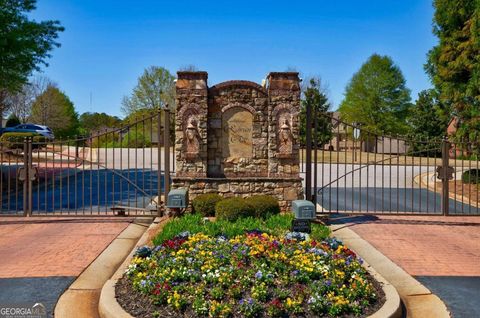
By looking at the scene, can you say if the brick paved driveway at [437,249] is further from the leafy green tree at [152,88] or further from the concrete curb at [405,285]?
the leafy green tree at [152,88]

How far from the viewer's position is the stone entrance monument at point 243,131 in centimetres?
998

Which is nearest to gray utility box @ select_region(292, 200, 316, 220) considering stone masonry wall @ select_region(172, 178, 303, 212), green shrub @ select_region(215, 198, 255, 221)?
green shrub @ select_region(215, 198, 255, 221)

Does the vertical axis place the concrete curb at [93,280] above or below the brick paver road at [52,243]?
below

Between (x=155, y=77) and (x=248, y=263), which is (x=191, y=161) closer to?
(x=248, y=263)

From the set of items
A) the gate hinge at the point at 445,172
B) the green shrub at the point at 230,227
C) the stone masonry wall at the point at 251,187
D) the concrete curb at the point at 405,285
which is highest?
the gate hinge at the point at 445,172

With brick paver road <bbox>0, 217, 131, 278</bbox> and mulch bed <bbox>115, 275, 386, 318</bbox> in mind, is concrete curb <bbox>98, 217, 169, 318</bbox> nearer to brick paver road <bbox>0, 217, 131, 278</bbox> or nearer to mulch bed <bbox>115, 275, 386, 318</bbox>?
mulch bed <bbox>115, 275, 386, 318</bbox>

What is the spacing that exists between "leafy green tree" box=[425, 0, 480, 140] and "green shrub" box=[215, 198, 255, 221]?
12182mm

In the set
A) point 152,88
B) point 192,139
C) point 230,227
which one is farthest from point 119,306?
point 152,88

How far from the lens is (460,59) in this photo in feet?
57.4

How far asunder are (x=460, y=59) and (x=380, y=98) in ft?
93.4

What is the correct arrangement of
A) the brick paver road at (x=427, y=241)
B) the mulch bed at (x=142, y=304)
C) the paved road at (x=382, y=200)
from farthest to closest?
the paved road at (x=382, y=200) → the brick paver road at (x=427, y=241) → the mulch bed at (x=142, y=304)

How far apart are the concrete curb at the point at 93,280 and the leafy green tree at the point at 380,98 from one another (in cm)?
3973

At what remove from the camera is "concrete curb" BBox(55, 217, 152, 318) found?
16.2ft

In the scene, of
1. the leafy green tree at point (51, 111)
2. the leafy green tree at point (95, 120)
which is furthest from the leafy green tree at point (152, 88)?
the leafy green tree at point (95, 120)
